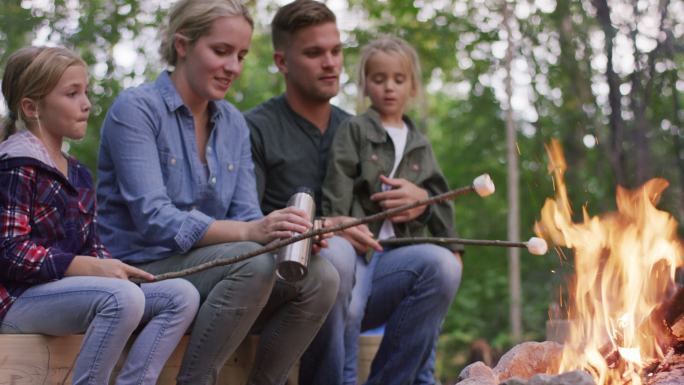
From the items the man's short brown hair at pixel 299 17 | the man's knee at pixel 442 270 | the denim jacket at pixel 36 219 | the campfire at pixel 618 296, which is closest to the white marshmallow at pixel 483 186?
the campfire at pixel 618 296

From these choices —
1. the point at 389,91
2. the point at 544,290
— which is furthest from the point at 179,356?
the point at 544,290

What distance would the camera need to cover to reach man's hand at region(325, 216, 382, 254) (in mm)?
3668

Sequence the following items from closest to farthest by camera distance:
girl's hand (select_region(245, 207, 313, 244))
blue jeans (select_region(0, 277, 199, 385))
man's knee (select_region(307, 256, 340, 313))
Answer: blue jeans (select_region(0, 277, 199, 385)) < girl's hand (select_region(245, 207, 313, 244)) < man's knee (select_region(307, 256, 340, 313))

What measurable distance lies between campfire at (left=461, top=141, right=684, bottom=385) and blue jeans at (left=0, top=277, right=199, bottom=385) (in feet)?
3.16

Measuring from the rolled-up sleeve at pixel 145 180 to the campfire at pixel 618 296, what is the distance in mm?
1140

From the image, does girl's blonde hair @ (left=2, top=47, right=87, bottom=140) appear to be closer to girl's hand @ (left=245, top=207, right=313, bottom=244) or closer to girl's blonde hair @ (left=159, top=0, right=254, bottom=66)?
Answer: girl's blonde hair @ (left=159, top=0, right=254, bottom=66)

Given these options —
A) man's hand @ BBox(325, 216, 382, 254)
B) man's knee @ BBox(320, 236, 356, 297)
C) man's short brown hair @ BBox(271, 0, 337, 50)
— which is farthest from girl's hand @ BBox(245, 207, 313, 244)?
man's short brown hair @ BBox(271, 0, 337, 50)

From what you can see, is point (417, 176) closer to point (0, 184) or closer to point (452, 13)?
point (0, 184)

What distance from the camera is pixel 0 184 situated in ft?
9.29

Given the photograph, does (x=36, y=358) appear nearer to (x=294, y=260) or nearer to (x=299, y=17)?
(x=294, y=260)

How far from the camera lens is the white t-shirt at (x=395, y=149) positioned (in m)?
3.97

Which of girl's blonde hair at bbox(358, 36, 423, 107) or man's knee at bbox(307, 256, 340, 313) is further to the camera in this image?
girl's blonde hair at bbox(358, 36, 423, 107)

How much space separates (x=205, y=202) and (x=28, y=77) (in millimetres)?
821

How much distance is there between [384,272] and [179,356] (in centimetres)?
97
